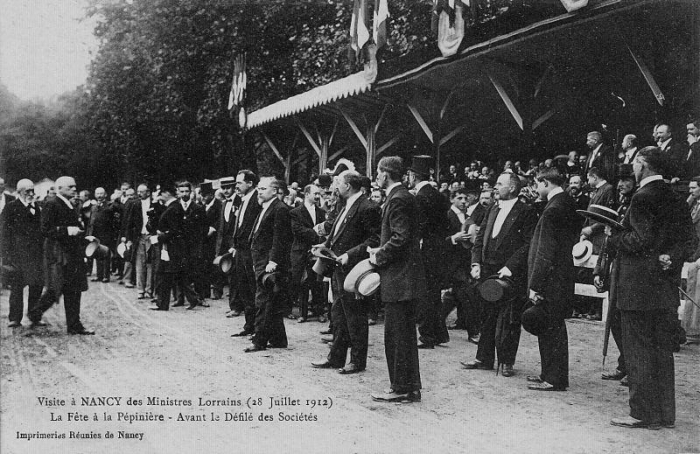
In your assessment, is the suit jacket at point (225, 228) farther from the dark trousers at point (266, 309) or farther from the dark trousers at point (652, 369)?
the dark trousers at point (652, 369)

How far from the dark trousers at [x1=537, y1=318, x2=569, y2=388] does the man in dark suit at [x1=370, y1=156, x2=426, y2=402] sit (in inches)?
49.3

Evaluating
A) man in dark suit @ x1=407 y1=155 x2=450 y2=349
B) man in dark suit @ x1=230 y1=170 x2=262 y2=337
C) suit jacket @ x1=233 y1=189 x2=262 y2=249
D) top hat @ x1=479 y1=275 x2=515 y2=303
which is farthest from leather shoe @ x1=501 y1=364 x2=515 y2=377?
suit jacket @ x1=233 y1=189 x2=262 y2=249

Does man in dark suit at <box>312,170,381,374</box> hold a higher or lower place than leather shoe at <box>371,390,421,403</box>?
higher

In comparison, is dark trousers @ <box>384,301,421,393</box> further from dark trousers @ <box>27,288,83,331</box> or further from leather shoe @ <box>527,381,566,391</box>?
dark trousers @ <box>27,288,83,331</box>

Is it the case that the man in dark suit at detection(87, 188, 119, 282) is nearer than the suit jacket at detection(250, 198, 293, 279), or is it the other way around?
the suit jacket at detection(250, 198, 293, 279)

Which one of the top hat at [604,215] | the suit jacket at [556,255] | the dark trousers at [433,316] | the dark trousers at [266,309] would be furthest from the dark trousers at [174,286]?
the top hat at [604,215]

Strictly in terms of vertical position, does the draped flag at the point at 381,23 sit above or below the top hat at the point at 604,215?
above

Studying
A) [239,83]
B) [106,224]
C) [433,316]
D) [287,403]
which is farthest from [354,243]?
[239,83]

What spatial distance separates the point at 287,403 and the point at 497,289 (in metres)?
2.13

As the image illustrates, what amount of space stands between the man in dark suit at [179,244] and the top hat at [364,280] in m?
5.36

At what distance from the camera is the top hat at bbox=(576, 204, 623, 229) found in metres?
4.75

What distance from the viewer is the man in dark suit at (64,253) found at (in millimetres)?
7684

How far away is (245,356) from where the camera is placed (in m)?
6.76

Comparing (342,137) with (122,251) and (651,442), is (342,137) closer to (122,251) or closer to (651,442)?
(122,251)
